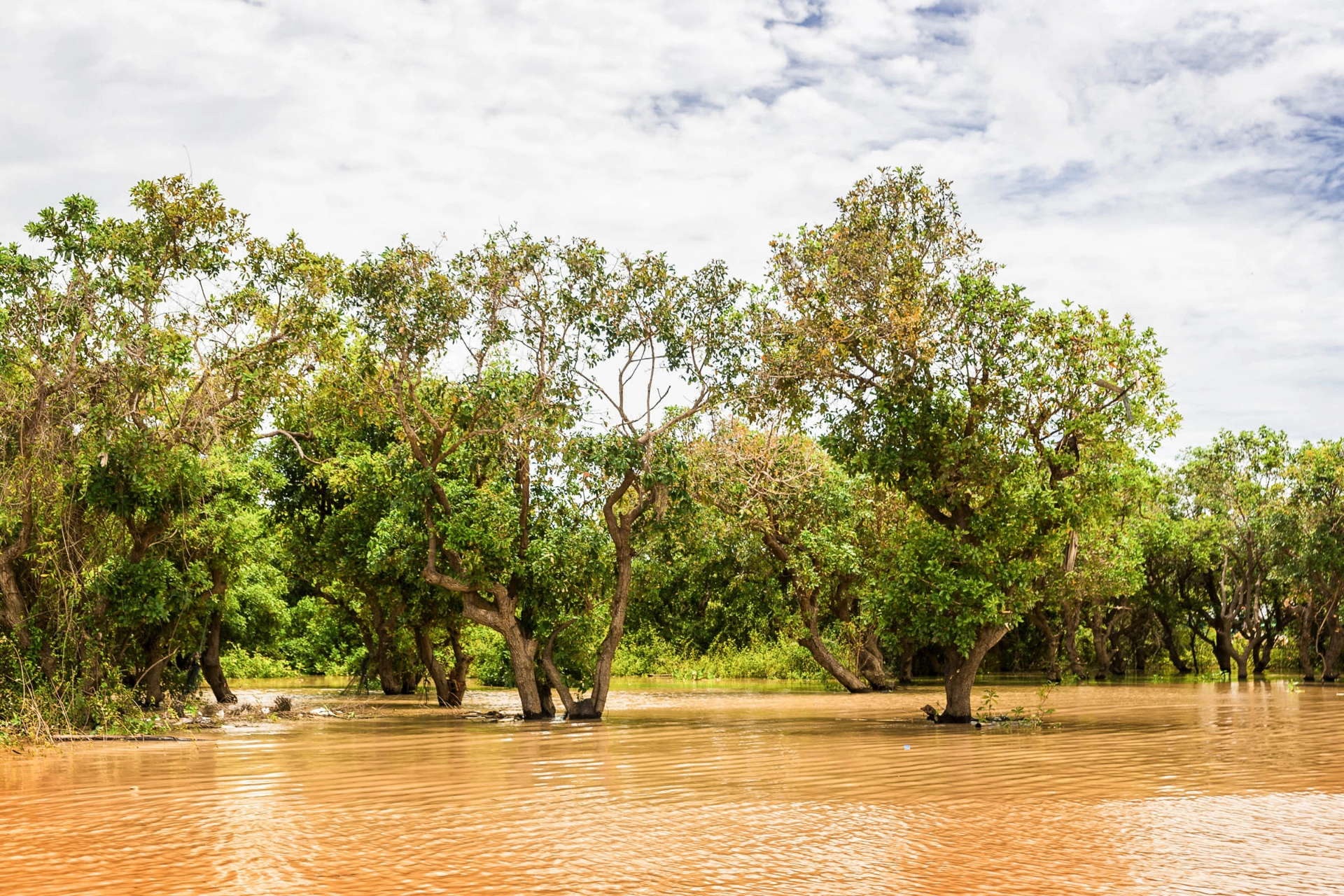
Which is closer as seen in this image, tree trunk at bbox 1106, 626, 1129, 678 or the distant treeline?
the distant treeline

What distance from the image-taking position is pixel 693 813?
11227 millimetres

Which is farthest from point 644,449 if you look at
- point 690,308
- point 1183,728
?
point 1183,728

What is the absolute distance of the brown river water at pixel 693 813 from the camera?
8172 mm

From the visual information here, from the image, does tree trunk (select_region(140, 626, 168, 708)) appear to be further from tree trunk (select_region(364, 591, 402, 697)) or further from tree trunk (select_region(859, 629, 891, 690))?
tree trunk (select_region(859, 629, 891, 690))

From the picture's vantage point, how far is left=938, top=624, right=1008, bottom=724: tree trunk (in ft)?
71.1

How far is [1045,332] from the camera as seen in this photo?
20.5 m

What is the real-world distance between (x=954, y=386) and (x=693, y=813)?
1223 centimetres

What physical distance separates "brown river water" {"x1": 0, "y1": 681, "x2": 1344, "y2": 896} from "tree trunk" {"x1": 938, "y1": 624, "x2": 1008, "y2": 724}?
148cm

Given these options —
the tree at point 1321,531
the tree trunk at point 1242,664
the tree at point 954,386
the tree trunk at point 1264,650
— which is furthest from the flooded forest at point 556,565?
the tree trunk at point 1264,650

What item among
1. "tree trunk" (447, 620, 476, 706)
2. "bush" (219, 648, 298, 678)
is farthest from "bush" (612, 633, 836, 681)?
"tree trunk" (447, 620, 476, 706)

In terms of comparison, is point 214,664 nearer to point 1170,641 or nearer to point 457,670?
point 457,670

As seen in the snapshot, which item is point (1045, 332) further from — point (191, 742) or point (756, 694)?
point (756, 694)

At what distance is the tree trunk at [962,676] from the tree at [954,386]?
6cm

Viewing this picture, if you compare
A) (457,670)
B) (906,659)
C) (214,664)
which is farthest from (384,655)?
(906,659)
